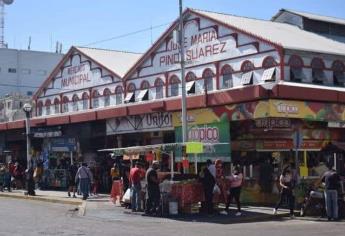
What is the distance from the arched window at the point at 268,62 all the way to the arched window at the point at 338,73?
13.2ft

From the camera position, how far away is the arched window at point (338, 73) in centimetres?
3008

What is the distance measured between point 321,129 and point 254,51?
493 centimetres

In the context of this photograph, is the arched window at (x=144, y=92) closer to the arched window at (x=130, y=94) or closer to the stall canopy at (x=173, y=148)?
the arched window at (x=130, y=94)

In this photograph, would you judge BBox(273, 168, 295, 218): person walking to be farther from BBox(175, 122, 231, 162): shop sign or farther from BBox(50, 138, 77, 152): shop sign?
BBox(50, 138, 77, 152): shop sign

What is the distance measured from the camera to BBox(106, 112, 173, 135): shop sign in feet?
97.2

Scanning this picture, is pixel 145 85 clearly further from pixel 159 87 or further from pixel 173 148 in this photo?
pixel 173 148

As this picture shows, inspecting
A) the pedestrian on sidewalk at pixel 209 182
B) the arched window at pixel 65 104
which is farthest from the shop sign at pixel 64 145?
the pedestrian on sidewalk at pixel 209 182

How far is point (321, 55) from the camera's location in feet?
95.7

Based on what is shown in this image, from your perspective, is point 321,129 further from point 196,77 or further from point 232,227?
point 232,227

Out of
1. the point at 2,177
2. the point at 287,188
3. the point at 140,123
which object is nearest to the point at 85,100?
the point at 2,177

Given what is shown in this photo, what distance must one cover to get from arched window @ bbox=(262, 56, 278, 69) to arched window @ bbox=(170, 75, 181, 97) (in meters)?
6.33

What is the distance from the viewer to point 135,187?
70.8 ft

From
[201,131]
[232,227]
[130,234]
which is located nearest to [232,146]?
[201,131]

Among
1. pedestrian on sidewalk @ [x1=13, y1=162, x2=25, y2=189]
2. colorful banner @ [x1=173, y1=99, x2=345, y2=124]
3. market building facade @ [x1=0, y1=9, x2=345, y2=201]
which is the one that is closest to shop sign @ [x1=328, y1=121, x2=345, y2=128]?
market building facade @ [x1=0, y1=9, x2=345, y2=201]
